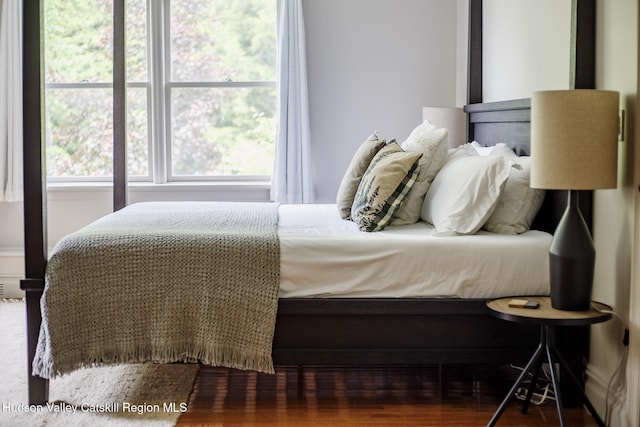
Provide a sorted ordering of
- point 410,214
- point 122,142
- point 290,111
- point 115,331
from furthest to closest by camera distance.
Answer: point 290,111
point 122,142
point 410,214
point 115,331

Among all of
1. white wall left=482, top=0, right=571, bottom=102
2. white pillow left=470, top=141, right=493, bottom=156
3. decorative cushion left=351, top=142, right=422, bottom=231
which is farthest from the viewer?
white pillow left=470, top=141, right=493, bottom=156

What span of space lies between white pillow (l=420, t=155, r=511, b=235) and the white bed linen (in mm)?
144

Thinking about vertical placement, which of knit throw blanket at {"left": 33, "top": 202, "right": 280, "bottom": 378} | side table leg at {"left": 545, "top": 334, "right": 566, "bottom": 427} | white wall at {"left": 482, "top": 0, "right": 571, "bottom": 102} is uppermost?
white wall at {"left": 482, "top": 0, "right": 571, "bottom": 102}

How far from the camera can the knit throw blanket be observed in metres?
3.10

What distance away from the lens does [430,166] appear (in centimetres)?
377

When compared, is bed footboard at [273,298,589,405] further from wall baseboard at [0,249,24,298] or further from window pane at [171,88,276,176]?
wall baseboard at [0,249,24,298]

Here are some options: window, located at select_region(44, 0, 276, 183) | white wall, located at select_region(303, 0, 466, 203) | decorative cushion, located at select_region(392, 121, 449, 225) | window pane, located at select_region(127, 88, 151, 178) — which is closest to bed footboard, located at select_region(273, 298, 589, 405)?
decorative cushion, located at select_region(392, 121, 449, 225)

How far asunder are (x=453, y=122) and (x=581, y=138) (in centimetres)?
223

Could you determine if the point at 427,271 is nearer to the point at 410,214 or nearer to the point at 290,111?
the point at 410,214

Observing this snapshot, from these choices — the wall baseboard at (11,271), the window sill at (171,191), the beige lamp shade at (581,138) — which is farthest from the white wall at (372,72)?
the beige lamp shade at (581,138)

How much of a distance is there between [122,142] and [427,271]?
2.20 metres

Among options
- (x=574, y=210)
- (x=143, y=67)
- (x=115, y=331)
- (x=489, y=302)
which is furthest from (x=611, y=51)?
(x=143, y=67)

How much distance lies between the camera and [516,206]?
336cm

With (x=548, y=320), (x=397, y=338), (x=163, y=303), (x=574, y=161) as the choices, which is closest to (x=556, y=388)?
(x=548, y=320)
